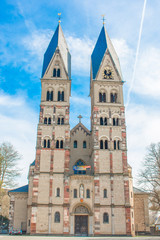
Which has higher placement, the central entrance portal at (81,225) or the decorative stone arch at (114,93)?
the decorative stone arch at (114,93)

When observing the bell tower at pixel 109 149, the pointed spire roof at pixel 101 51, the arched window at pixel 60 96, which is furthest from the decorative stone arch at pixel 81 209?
the pointed spire roof at pixel 101 51

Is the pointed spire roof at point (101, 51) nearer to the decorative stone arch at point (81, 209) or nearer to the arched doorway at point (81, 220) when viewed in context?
the decorative stone arch at point (81, 209)

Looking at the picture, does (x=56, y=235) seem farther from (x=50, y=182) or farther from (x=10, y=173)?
(x=10, y=173)

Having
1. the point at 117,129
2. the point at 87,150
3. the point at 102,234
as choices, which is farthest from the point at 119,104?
the point at 102,234

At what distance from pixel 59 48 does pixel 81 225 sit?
32981 mm

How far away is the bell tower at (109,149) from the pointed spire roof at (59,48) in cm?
535

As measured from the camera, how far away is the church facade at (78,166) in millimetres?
41000

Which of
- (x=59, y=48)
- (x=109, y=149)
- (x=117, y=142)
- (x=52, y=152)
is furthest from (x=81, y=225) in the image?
(x=59, y=48)

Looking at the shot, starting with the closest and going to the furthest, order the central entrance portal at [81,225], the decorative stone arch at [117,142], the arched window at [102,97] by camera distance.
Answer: the central entrance portal at [81,225], the decorative stone arch at [117,142], the arched window at [102,97]

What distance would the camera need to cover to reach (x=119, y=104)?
1922 inches

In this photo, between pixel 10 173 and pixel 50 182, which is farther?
pixel 10 173

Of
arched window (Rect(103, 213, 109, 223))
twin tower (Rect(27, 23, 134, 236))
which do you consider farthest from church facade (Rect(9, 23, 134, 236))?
arched window (Rect(103, 213, 109, 223))

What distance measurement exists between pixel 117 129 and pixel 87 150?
22.5 feet

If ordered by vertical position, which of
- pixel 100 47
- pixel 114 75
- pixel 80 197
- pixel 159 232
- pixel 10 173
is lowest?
pixel 159 232
